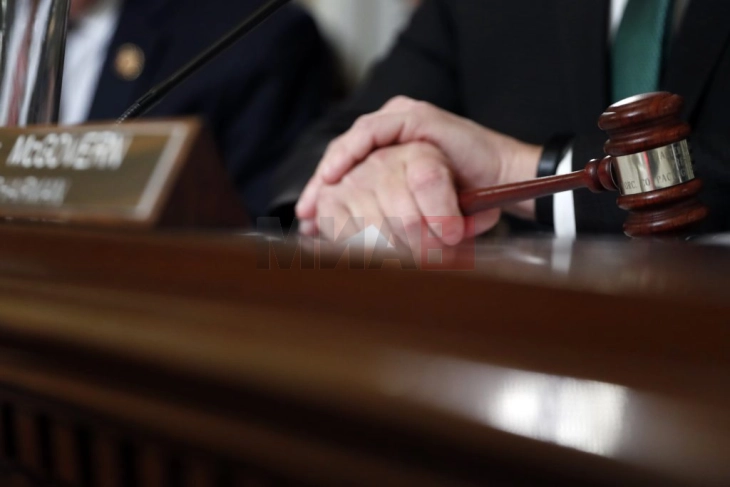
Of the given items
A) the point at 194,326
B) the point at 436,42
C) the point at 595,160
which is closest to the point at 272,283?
the point at 194,326

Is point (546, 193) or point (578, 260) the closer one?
point (578, 260)

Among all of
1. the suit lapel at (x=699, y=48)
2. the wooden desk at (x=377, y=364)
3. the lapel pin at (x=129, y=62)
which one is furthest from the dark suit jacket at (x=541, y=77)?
the lapel pin at (x=129, y=62)

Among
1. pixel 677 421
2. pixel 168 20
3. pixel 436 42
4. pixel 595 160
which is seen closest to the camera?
pixel 677 421

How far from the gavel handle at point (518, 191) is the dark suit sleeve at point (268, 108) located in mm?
526

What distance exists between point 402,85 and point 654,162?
352 millimetres

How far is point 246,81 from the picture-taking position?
896 mm

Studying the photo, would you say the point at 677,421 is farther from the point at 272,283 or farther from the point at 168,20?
the point at 168,20

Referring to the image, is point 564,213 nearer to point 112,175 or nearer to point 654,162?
point 654,162

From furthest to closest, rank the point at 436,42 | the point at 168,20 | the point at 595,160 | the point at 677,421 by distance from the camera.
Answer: the point at 168,20
the point at 436,42
the point at 595,160
the point at 677,421

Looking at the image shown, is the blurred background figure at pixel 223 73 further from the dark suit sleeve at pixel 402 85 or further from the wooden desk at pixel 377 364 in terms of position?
the wooden desk at pixel 377 364

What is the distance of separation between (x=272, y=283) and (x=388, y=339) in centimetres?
5

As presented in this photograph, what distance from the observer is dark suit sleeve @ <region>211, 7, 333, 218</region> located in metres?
0.90

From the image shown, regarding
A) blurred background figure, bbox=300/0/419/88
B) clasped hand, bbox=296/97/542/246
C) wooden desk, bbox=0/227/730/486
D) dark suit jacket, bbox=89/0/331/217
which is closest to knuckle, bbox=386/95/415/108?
clasped hand, bbox=296/97/542/246

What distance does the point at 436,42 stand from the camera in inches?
24.9
